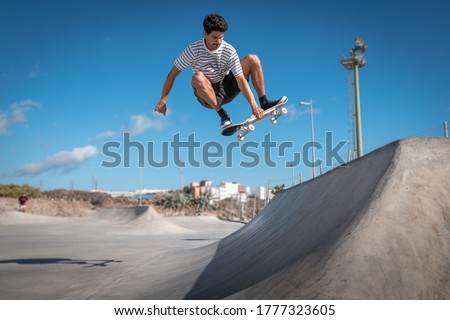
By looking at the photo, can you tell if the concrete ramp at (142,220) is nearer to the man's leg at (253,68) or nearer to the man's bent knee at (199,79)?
the man's leg at (253,68)

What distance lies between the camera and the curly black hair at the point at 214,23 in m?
4.58

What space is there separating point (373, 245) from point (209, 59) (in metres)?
3.35

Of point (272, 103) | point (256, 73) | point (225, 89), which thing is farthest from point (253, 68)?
point (272, 103)

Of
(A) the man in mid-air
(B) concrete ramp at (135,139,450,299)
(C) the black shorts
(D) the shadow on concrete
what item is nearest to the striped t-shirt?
(A) the man in mid-air

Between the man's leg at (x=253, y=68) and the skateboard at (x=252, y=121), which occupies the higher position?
the man's leg at (x=253, y=68)

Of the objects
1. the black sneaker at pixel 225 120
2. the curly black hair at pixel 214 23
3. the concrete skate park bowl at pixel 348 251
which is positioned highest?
the curly black hair at pixel 214 23

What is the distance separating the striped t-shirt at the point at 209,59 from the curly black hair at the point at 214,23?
0.89 feet

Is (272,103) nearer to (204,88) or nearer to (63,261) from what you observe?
(204,88)

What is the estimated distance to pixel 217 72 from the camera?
5.15m

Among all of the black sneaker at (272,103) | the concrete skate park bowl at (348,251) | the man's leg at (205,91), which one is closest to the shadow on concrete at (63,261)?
the concrete skate park bowl at (348,251)

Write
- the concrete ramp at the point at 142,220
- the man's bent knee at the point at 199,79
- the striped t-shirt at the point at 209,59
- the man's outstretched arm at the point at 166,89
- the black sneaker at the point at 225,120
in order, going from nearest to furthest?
the striped t-shirt at the point at 209,59 < the man's bent knee at the point at 199,79 < the man's outstretched arm at the point at 166,89 < the black sneaker at the point at 225,120 < the concrete ramp at the point at 142,220
